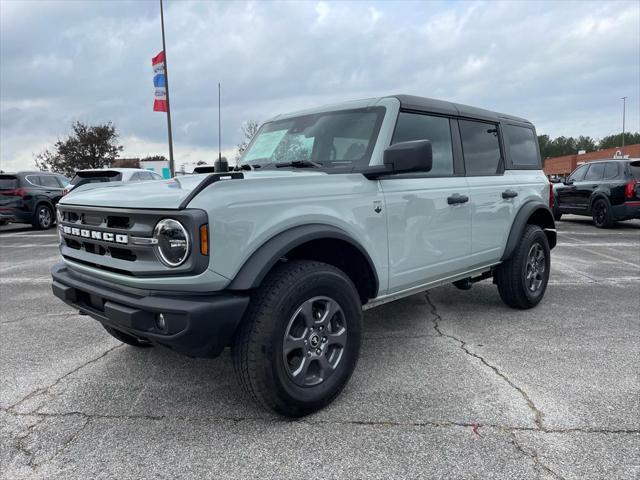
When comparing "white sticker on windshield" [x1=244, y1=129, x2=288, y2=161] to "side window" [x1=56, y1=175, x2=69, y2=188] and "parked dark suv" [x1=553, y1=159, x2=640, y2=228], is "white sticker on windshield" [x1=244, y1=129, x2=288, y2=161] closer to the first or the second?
"parked dark suv" [x1=553, y1=159, x2=640, y2=228]

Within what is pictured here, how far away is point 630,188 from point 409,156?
11010mm

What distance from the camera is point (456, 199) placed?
374 centimetres

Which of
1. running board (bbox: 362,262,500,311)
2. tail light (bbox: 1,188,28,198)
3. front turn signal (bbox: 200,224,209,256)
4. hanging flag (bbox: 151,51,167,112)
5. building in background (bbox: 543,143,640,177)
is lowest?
running board (bbox: 362,262,500,311)

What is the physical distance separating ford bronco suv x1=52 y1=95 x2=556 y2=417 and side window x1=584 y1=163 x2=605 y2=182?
10.2 metres

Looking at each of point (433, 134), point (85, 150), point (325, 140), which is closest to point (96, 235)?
point (325, 140)

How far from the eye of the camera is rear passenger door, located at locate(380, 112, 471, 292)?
3.28 meters

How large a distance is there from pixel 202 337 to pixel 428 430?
4.22ft

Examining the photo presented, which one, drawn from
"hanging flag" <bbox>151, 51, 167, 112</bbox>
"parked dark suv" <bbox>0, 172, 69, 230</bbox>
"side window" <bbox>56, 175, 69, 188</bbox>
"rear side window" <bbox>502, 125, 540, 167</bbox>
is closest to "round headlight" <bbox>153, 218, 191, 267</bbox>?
"rear side window" <bbox>502, 125, 540, 167</bbox>

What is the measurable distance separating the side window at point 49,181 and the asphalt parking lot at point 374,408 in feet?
36.4

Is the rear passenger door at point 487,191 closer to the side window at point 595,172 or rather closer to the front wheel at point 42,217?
the side window at point 595,172

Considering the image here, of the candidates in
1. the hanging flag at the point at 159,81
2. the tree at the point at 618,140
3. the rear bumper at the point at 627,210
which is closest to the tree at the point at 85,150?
the hanging flag at the point at 159,81

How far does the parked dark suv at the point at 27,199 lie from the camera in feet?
43.5

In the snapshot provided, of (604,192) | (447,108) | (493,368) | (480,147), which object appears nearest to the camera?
(493,368)

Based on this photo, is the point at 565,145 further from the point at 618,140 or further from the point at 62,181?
the point at 62,181
